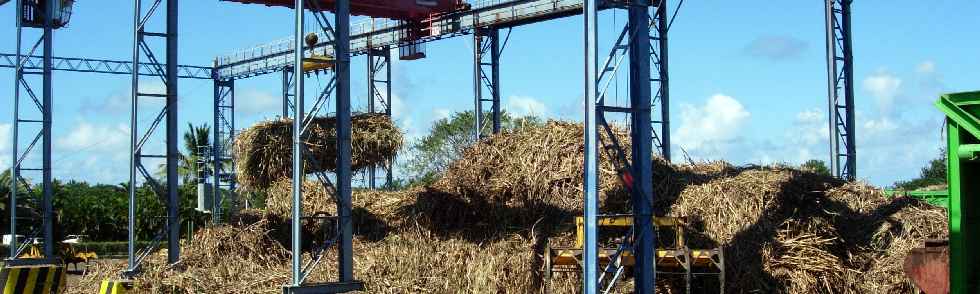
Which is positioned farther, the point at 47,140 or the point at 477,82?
the point at 477,82

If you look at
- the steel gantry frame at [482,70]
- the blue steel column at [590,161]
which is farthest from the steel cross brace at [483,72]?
the blue steel column at [590,161]

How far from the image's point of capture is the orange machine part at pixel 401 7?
36.5 m

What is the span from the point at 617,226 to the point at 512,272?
1.92 meters

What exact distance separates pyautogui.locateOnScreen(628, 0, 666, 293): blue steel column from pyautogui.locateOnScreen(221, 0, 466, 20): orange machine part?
72.6 ft

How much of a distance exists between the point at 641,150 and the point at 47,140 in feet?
53.5

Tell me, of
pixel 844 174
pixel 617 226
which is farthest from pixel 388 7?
pixel 617 226

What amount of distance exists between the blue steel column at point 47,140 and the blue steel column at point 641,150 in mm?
15534

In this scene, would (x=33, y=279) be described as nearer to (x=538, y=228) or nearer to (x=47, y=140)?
(x=47, y=140)

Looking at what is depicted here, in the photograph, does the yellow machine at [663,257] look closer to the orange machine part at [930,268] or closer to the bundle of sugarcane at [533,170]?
the bundle of sugarcane at [533,170]

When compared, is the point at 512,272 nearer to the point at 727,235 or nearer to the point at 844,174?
the point at 727,235

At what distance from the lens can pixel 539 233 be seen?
706 inches

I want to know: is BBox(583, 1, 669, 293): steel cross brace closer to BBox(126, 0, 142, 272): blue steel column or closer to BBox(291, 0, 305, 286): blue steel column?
BBox(291, 0, 305, 286): blue steel column

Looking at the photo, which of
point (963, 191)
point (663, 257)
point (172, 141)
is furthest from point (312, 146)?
point (963, 191)

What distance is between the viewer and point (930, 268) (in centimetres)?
902
